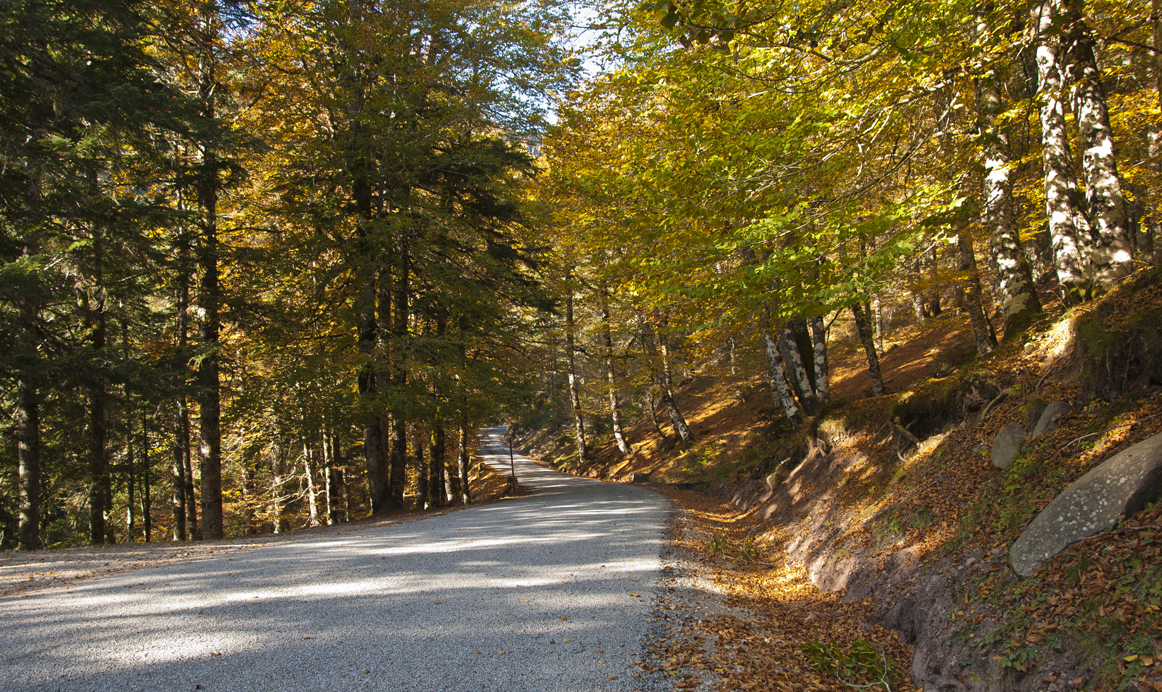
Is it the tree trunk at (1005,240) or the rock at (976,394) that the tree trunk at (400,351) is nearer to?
the rock at (976,394)

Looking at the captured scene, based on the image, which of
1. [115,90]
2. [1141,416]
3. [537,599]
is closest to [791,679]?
[537,599]

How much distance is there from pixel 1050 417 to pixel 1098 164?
288cm

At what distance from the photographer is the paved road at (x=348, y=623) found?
380 cm

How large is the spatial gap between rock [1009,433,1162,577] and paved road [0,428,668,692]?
310 centimetres

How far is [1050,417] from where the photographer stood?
5395 millimetres

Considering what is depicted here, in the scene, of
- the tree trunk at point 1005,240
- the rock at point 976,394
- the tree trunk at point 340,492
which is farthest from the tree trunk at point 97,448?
the tree trunk at point 1005,240

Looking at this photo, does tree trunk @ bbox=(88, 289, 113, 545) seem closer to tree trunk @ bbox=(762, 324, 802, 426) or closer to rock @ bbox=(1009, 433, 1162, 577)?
tree trunk @ bbox=(762, 324, 802, 426)

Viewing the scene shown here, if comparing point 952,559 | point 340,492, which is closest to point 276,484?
point 340,492

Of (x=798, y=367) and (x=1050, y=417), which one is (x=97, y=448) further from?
(x=1050, y=417)

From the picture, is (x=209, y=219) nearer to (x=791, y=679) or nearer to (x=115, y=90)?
(x=115, y=90)

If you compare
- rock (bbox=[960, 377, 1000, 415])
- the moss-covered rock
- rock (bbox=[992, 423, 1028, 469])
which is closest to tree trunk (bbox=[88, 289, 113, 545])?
rock (bbox=[992, 423, 1028, 469])

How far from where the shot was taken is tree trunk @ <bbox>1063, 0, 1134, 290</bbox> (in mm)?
5824

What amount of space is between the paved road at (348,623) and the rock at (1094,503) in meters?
3.10

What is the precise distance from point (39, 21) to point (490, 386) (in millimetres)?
9310
